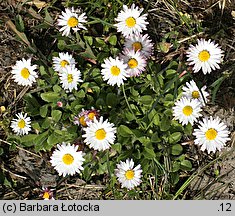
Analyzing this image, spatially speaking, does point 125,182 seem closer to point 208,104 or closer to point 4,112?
point 208,104

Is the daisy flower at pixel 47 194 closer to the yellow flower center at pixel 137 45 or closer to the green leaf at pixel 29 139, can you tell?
the green leaf at pixel 29 139

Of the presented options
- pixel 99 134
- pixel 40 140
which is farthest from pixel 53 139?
pixel 99 134

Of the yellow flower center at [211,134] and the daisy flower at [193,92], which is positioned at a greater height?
the daisy flower at [193,92]

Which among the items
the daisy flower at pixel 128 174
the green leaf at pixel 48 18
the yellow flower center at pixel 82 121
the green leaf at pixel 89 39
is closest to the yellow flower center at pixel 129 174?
the daisy flower at pixel 128 174

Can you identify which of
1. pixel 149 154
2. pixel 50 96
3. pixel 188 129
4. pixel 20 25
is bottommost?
pixel 149 154

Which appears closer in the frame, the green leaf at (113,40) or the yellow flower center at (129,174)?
the yellow flower center at (129,174)

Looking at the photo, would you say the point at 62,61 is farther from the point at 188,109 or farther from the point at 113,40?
the point at 188,109
